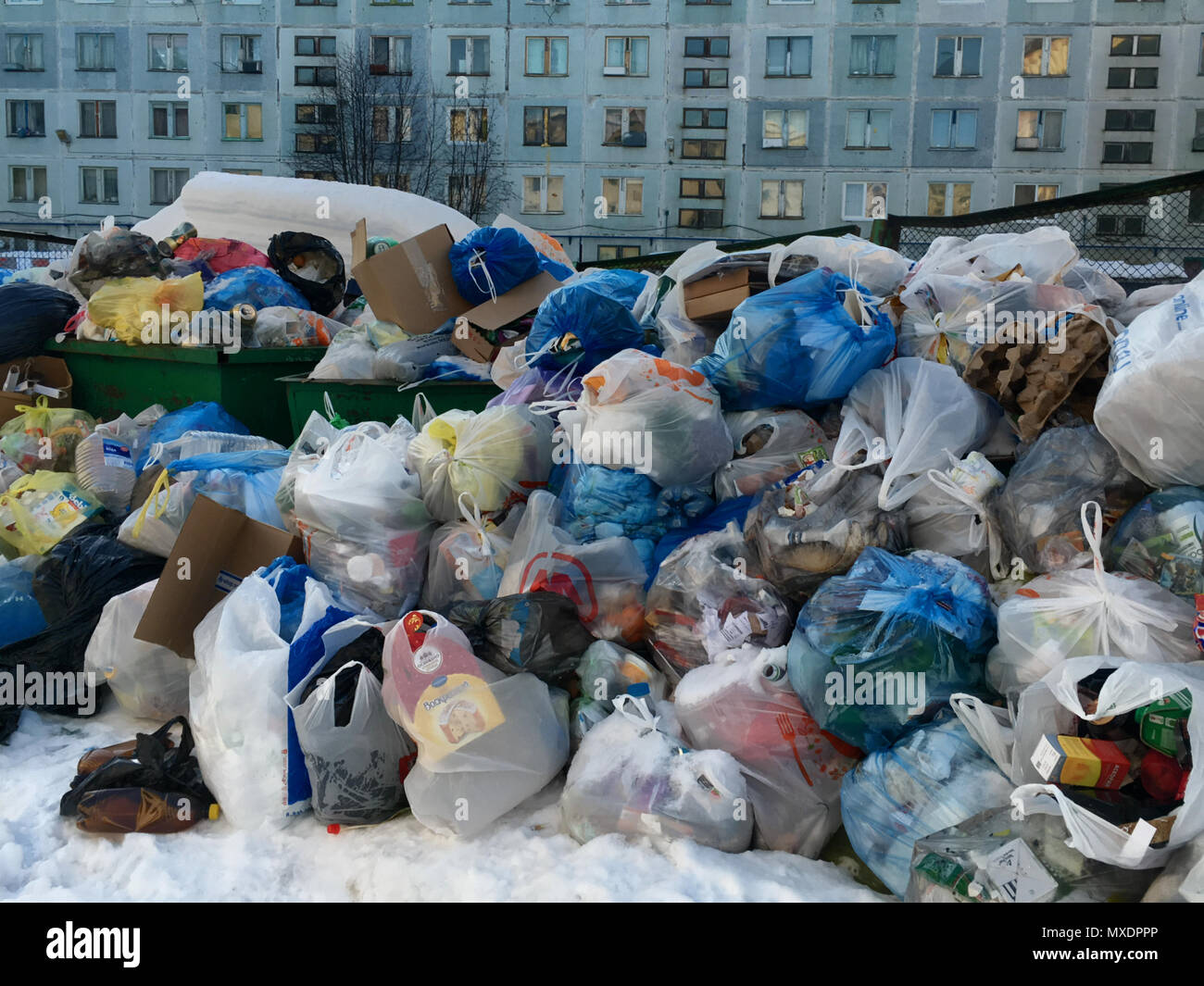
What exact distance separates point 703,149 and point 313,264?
86.3ft

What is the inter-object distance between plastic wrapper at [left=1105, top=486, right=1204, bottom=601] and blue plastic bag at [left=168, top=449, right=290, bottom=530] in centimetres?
258

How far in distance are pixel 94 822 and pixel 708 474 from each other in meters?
1.93

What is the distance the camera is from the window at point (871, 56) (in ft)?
98.8

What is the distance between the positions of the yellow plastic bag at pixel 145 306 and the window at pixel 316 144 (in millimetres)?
28126

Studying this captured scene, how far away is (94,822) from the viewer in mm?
2584

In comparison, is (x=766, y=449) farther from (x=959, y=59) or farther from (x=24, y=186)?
(x=24, y=186)

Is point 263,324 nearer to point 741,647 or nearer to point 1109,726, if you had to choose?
point 741,647

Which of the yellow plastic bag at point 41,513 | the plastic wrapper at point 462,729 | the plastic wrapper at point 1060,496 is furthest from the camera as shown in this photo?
the yellow plastic bag at point 41,513

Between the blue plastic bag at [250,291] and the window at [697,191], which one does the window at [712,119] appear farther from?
the blue plastic bag at [250,291]

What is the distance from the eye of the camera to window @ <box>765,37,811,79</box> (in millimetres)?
30453

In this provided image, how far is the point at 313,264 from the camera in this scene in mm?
6191

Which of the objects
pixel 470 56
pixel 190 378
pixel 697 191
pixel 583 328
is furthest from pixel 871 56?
pixel 583 328

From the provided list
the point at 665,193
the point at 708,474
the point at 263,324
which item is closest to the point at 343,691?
the point at 708,474

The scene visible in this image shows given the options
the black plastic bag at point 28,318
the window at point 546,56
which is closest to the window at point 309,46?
the window at point 546,56
